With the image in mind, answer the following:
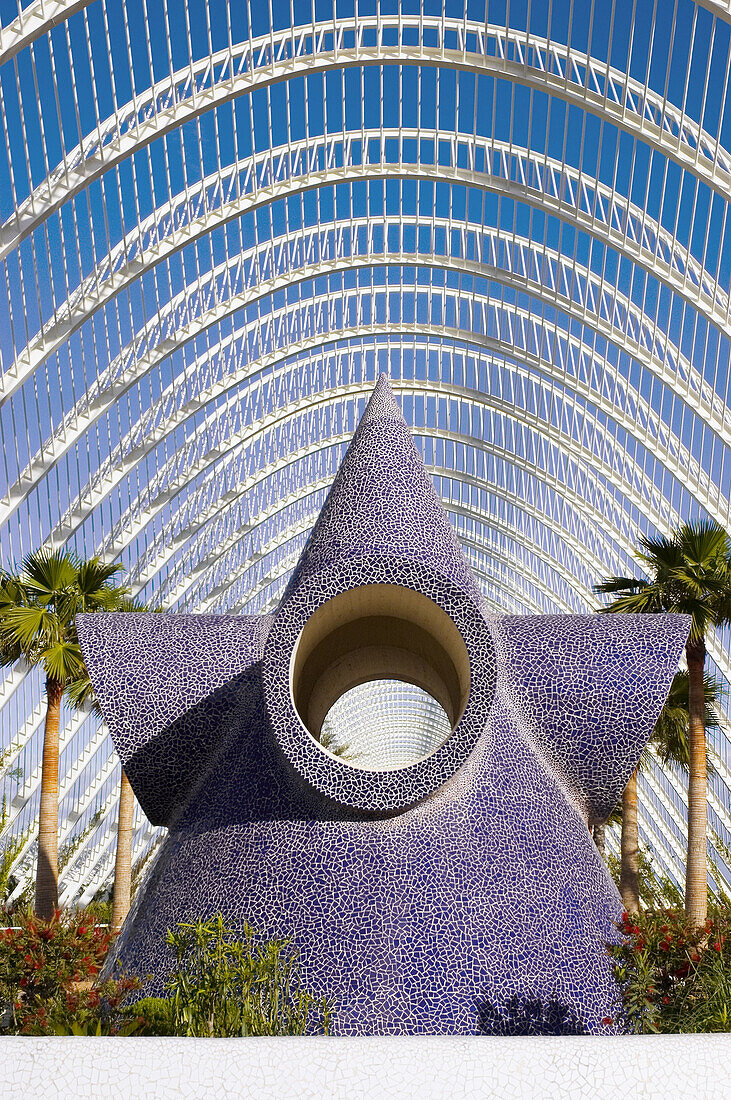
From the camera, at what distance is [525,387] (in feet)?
110

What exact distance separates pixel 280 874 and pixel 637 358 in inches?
681

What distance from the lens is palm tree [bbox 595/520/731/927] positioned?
19.3m

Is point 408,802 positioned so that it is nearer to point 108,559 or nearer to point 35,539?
point 35,539

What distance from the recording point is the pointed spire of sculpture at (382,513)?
470 inches

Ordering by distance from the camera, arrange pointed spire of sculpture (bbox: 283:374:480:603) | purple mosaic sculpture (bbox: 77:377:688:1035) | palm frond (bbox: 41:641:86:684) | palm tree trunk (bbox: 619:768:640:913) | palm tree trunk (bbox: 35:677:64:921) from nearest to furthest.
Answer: purple mosaic sculpture (bbox: 77:377:688:1035), pointed spire of sculpture (bbox: 283:374:480:603), palm tree trunk (bbox: 35:677:64:921), palm frond (bbox: 41:641:86:684), palm tree trunk (bbox: 619:768:640:913)

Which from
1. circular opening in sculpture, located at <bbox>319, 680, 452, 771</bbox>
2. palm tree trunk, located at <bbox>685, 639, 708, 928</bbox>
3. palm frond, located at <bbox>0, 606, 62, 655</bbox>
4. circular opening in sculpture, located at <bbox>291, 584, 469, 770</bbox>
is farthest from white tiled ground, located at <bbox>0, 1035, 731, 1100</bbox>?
circular opening in sculpture, located at <bbox>319, 680, 452, 771</bbox>

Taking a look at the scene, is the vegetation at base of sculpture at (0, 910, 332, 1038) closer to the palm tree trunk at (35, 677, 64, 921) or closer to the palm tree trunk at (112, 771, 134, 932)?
the palm tree trunk at (35, 677, 64, 921)

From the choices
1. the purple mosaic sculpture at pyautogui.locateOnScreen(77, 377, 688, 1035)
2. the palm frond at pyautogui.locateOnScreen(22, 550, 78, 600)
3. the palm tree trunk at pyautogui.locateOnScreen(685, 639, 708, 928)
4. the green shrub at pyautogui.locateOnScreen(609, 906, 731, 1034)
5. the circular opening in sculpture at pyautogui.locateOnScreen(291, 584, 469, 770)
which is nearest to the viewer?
the green shrub at pyautogui.locateOnScreen(609, 906, 731, 1034)

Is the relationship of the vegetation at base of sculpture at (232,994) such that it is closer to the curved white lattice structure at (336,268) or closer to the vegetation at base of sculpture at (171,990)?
the vegetation at base of sculpture at (171,990)

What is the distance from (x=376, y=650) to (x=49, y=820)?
867 cm

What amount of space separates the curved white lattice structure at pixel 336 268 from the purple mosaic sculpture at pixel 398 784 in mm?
8344

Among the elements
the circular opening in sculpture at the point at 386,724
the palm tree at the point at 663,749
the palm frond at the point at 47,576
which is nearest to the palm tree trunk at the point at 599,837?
the palm tree at the point at 663,749

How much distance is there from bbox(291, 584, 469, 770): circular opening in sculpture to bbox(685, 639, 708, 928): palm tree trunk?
21.1 feet

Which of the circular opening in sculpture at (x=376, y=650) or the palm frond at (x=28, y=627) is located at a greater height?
the palm frond at (x=28, y=627)
